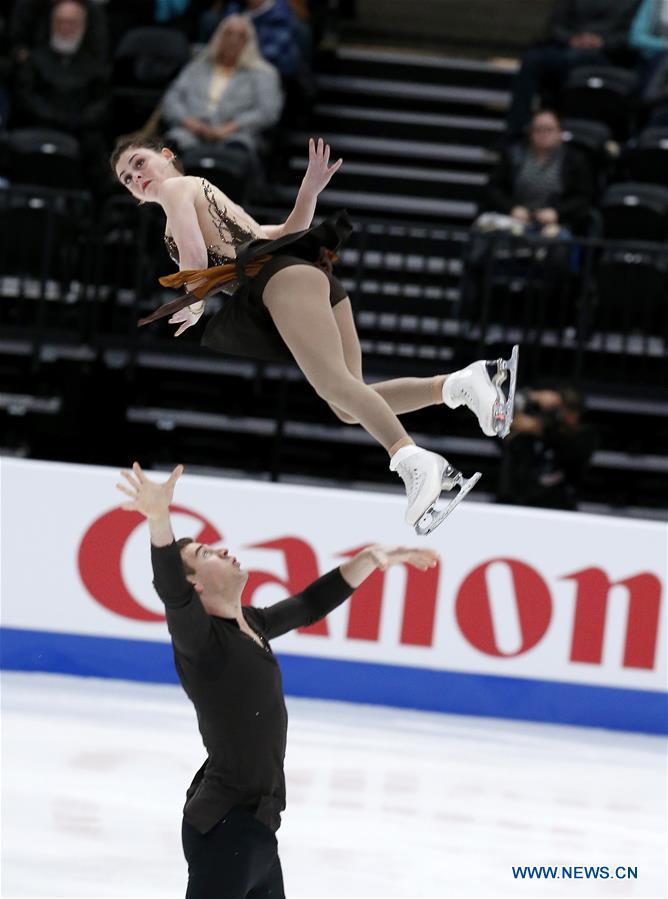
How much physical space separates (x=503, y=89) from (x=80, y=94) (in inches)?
131

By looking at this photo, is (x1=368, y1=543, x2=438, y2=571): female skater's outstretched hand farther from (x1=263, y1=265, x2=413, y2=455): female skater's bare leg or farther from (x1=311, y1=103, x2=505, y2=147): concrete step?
(x1=311, y1=103, x2=505, y2=147): concrete step

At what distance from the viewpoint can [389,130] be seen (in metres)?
11.1

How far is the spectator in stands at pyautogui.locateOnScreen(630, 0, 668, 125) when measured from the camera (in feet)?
32.8

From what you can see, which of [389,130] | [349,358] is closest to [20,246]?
[389,130]

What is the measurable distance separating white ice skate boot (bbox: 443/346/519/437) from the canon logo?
10.8 feet

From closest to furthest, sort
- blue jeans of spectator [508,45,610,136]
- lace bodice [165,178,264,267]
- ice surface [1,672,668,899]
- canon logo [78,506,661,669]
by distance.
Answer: lace bodice [165,178,264,267], ice surface [1,672,668,899], canon logo [78,506,661,669], blue jeans of spectator [508,45,610,136]

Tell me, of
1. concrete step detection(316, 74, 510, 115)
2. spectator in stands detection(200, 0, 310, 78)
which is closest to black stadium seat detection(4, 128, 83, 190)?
spectator in stands detection(200, 0, 310, 78)

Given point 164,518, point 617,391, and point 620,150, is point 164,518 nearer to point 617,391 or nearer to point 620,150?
point 617,391

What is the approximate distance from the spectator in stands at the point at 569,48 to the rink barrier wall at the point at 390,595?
364cm

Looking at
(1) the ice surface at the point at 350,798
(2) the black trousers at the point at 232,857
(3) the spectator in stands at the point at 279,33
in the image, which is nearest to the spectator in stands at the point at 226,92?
(3) the spectator in stands at the point at 279,33

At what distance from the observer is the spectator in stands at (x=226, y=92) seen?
31.2 feet

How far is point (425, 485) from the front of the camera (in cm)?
398

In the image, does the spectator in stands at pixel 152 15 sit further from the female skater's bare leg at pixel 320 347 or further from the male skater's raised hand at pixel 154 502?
the male skater's raised hand at pixel 154 502

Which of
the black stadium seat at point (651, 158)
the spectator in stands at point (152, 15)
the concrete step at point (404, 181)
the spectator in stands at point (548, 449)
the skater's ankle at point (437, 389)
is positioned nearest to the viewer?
the skater's ankle at point (437, 389)
